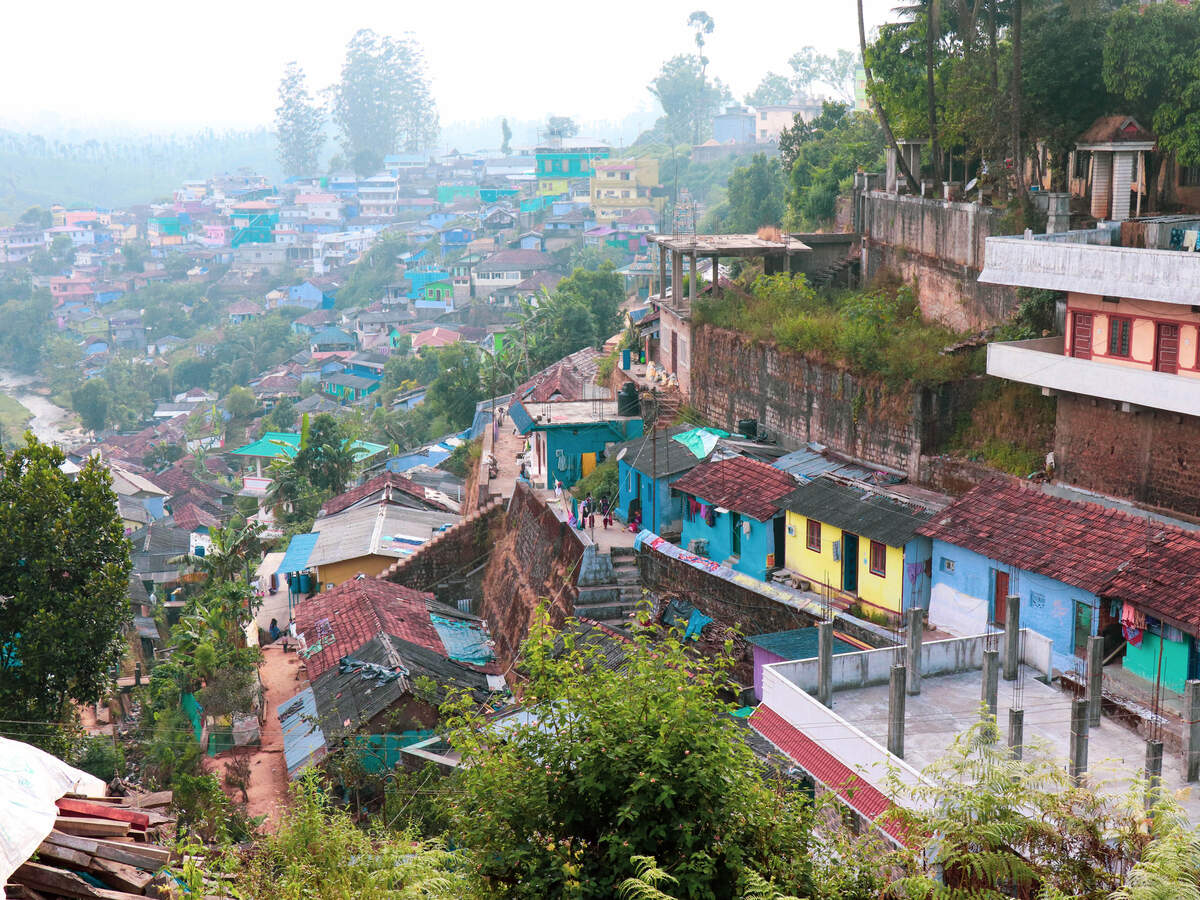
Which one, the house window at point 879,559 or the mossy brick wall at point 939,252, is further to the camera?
the mossy brick wall at point 939,252

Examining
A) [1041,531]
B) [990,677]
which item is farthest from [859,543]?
[990,677]

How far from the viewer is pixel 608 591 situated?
19422mm

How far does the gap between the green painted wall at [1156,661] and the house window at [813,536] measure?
5.08m

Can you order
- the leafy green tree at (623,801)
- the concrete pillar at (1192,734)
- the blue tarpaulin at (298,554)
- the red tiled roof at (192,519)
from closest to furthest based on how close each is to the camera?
the leafy green tree at (623,801), the concrete pillar at (1192,734), the blue tarpaulin at (298,554), the red tiled roof at (192,519)

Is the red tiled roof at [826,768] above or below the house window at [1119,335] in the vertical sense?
below

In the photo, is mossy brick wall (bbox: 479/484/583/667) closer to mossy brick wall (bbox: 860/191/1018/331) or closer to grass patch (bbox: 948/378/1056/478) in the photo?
grass patch (bbox: 948/378/1056/478)

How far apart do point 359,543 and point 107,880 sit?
16117 mm

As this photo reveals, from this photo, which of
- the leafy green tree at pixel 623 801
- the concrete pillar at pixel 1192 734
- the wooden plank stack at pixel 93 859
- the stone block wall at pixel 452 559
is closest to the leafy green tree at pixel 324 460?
the stone block wall at pixel 452 559

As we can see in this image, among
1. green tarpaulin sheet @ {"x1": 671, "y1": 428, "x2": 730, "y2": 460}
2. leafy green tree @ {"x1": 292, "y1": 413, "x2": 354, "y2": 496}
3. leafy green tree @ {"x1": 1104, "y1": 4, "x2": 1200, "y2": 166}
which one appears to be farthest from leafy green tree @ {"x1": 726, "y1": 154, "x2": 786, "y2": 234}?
leafy green tree @ {"x1": 1104, "y1": 4, "x2": 1200, "y2": 166}

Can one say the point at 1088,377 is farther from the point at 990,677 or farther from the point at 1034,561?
the point at 990,677

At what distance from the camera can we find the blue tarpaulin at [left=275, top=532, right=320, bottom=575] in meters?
25.0

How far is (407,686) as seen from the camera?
16.9 meters

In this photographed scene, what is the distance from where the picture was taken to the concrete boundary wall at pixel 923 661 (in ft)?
38.2

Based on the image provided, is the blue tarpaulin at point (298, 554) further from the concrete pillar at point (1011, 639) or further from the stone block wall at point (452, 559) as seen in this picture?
the concrete pillar at point (1011, 639)
